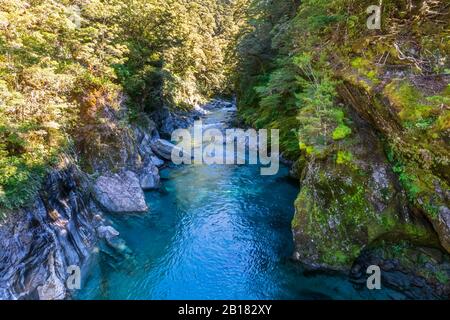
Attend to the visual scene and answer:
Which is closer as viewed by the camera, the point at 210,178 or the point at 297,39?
the point at 297,39

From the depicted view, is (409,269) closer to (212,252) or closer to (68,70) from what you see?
(212,252)

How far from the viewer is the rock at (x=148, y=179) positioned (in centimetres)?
1838

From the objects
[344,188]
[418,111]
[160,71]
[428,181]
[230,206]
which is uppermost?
[160,71]

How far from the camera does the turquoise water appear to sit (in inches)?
414

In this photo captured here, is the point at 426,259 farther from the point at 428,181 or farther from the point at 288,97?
the point at 288,97

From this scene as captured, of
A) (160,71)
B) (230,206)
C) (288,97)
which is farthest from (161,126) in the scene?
(230,206)

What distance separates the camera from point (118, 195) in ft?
51.4

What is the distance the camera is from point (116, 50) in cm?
1714

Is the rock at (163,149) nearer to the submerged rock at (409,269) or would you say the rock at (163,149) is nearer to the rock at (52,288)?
the rock at (52,288)

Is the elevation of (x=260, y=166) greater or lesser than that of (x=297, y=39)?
lesser

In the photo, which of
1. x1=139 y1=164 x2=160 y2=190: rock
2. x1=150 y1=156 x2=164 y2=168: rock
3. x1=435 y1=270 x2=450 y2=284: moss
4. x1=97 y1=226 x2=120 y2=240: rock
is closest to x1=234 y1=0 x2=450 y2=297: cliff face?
x1=435 y1=270 x2=450 y2=284: moss

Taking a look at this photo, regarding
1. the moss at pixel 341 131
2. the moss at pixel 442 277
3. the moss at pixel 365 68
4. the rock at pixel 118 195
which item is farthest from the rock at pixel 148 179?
the moss at pixel 442 277

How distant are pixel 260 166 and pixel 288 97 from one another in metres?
5.34

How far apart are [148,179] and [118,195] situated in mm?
3071
